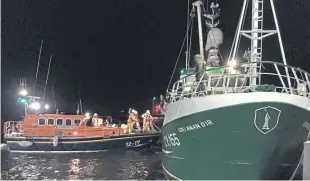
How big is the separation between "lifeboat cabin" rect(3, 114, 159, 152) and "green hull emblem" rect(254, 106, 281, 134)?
17.8 meters

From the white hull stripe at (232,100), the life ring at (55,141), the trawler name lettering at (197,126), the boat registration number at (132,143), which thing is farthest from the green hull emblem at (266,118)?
the life ring at (55,141)

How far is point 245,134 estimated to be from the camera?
1334 cm

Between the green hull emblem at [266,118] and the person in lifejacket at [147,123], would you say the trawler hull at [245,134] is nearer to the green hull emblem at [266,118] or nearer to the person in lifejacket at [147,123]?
the green hull emblem at [266,118]

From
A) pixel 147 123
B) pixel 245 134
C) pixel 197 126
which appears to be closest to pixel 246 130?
pixel 245 134

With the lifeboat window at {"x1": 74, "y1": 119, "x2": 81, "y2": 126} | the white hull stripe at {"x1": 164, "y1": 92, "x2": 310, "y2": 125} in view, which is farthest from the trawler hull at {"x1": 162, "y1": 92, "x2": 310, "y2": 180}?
the lifeboat window at {"x1": 74, "y1": 119, "x2": 81, "y2": 126}

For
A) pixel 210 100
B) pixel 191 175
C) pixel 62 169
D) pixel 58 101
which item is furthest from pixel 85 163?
pixel 58 101

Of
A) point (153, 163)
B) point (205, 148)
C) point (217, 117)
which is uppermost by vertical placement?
point (217, 117)

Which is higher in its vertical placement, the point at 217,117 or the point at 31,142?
the point at 217,117

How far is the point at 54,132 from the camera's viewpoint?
30.2 meters

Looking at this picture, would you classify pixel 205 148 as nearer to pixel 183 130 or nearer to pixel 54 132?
pixel 183 130

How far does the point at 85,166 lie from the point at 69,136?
8118 millimetres

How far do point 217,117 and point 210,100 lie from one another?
2.02 feet

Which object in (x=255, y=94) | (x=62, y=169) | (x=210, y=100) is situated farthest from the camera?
(x=62, y=169)

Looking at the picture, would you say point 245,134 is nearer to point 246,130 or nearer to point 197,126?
point 246,130
